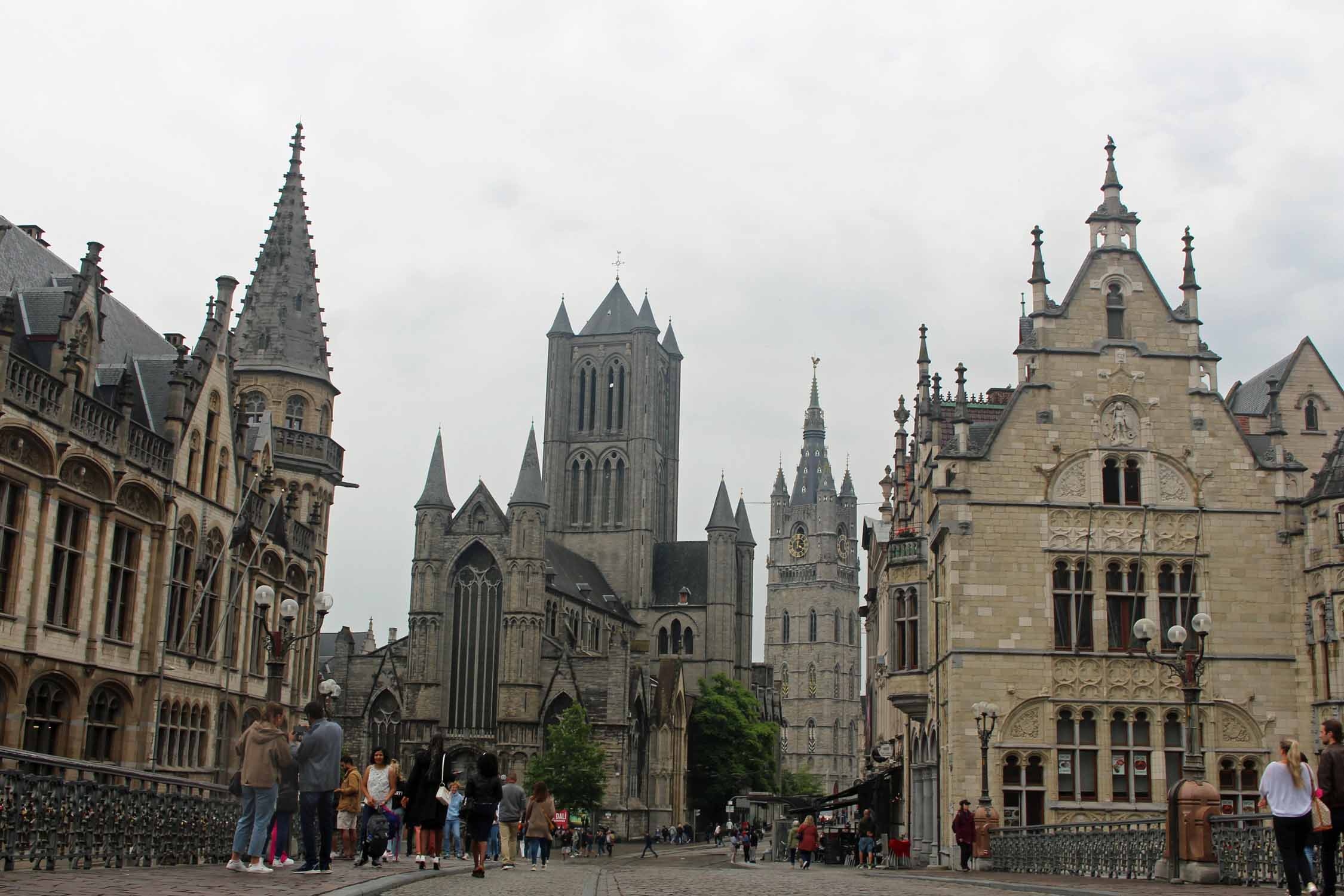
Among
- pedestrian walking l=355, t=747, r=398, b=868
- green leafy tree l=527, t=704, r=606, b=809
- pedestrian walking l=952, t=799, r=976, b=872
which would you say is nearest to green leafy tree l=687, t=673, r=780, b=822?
green leafy tree l=527, t=704, r=606, b=809

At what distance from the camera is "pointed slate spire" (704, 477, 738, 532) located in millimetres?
103062

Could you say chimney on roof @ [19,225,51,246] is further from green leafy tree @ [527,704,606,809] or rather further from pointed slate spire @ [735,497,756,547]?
pointed slate spire @ [735,497,756,547]

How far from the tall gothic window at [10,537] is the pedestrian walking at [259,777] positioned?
1098 centimetres

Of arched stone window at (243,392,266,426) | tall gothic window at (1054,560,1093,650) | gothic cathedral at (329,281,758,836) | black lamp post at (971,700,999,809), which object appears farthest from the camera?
gothic cathedral at (329,281,758,836)

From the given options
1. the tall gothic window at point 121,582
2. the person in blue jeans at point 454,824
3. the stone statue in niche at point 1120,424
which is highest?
the stone statue in niche at point 1120,424

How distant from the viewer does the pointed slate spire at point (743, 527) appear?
10569cm

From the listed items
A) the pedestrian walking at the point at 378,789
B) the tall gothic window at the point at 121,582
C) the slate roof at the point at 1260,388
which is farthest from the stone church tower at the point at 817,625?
the pedestrian walking at the point at 378,789

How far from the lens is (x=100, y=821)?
51.1 ft

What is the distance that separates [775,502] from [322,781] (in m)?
148

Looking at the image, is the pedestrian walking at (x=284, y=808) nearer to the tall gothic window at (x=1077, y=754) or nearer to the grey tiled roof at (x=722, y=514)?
the tall gothic window at (x=1077, y=754)

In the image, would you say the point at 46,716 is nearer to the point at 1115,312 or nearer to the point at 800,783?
the point at 1115,312

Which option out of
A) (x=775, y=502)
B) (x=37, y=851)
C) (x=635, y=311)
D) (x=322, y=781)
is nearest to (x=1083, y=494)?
(x=322, y=781)

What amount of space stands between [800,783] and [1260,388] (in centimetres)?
10777

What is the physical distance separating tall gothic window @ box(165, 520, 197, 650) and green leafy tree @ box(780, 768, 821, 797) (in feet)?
339
